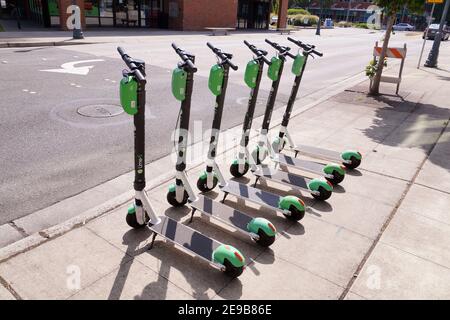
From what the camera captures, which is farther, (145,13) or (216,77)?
(145,13)

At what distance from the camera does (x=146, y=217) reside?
4.05 m

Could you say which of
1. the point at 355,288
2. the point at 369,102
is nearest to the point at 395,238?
the point at 355,288

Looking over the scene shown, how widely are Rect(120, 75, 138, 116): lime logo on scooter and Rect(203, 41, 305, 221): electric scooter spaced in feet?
3.58

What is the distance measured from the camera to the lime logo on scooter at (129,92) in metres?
3.24

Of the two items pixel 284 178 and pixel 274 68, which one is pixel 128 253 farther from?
pixel 274 68

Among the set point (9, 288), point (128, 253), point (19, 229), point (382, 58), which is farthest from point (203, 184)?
point (382, 58)

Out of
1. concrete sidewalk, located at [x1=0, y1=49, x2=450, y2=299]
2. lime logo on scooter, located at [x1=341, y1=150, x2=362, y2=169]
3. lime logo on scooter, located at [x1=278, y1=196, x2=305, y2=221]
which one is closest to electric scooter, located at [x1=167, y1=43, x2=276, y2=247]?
concrete sidewalk, located at [x1=0, y1=49, x2=450, y2=299]

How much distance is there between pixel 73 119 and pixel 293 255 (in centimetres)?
563

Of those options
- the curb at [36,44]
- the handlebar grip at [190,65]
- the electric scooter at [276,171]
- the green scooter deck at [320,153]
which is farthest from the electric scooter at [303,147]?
the curb at [36,44]

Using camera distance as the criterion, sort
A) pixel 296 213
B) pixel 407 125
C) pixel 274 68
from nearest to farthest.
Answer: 1. pixel 296 213
2. pixel 274 68
3. pixel 407 125

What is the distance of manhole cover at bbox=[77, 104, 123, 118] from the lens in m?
7.81

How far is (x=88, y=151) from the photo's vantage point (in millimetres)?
6094

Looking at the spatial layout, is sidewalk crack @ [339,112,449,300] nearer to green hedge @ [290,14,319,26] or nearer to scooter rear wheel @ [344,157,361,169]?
scooter rear wheel @ [344,157,361,169]

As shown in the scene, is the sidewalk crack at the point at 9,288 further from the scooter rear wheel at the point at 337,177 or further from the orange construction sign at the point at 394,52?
the orange construction sign at the point at 394,52
